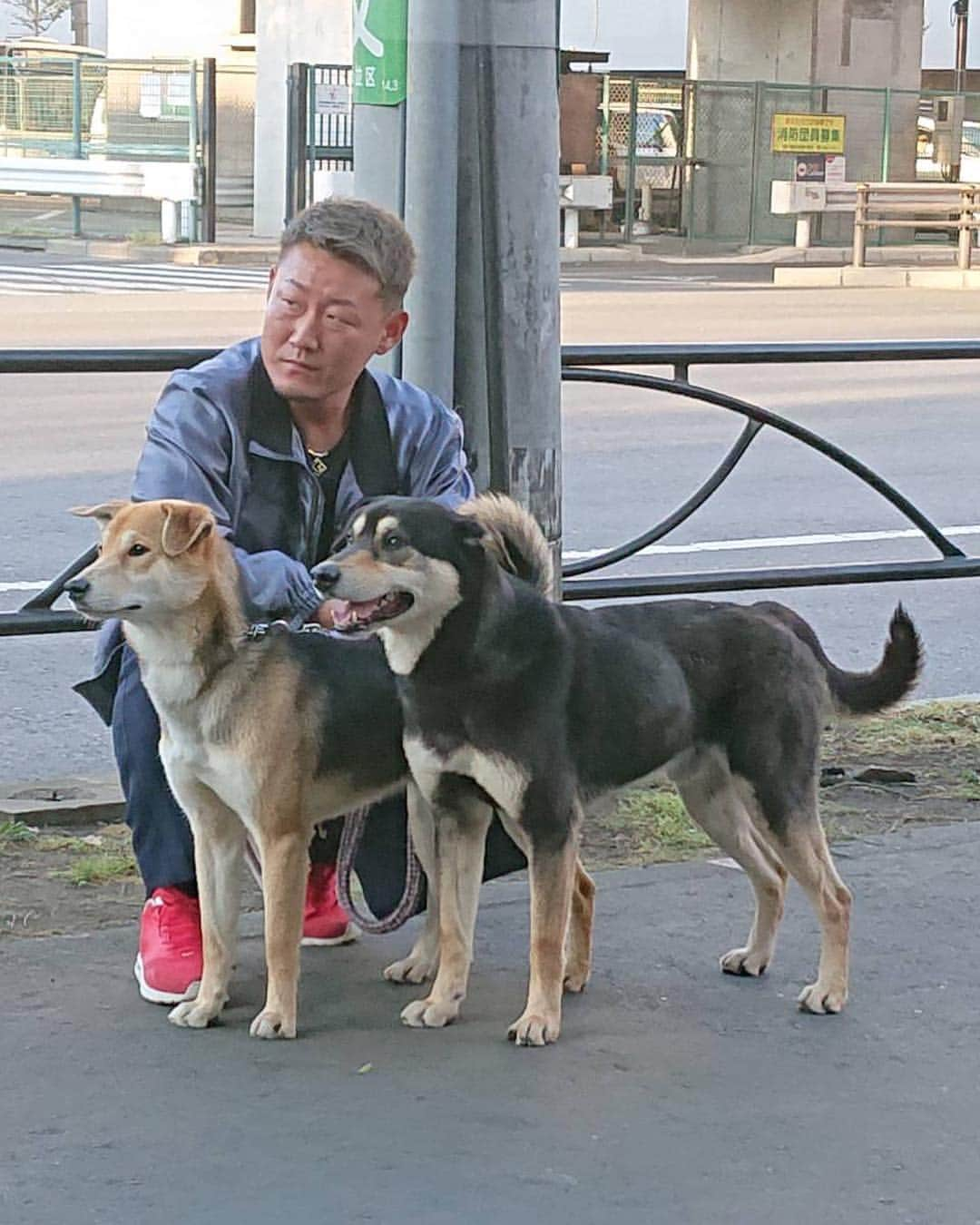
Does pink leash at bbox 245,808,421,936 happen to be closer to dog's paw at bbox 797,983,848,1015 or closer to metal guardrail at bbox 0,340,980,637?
dog's paw at bbox 797,983,848,1015

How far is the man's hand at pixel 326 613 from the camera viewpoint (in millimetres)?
4277

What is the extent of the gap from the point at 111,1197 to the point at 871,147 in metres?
30.1

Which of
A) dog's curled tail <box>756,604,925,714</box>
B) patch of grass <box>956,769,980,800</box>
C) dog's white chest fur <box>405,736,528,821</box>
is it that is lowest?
patch of grass <box>956,769,980,800</box>

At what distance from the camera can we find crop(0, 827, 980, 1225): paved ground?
11.8 ft

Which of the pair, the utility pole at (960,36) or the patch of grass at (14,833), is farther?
the utility pole at (960,36)

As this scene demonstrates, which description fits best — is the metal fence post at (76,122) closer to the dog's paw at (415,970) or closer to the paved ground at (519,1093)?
the paved ground at (519,1093)

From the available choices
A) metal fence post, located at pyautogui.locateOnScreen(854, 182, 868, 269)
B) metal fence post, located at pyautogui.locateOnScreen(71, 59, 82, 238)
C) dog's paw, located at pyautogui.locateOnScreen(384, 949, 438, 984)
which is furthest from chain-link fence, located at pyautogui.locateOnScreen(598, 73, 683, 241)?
dog's paw, located at pyautogui.locateOnScreen(384, 949, 438, 984)

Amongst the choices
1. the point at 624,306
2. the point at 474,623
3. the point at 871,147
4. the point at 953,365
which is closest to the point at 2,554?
the point at 474,623

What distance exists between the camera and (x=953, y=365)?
1747 cm

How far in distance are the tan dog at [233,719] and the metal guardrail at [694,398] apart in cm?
156

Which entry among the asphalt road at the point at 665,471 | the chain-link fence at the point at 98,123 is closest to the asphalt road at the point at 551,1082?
the asphalt road at the point at 665,471

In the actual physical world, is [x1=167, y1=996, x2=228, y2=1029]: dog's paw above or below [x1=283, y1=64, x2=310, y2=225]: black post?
below

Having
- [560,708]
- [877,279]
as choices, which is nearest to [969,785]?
[560,708]

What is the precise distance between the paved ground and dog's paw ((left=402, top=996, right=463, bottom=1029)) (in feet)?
0.09
